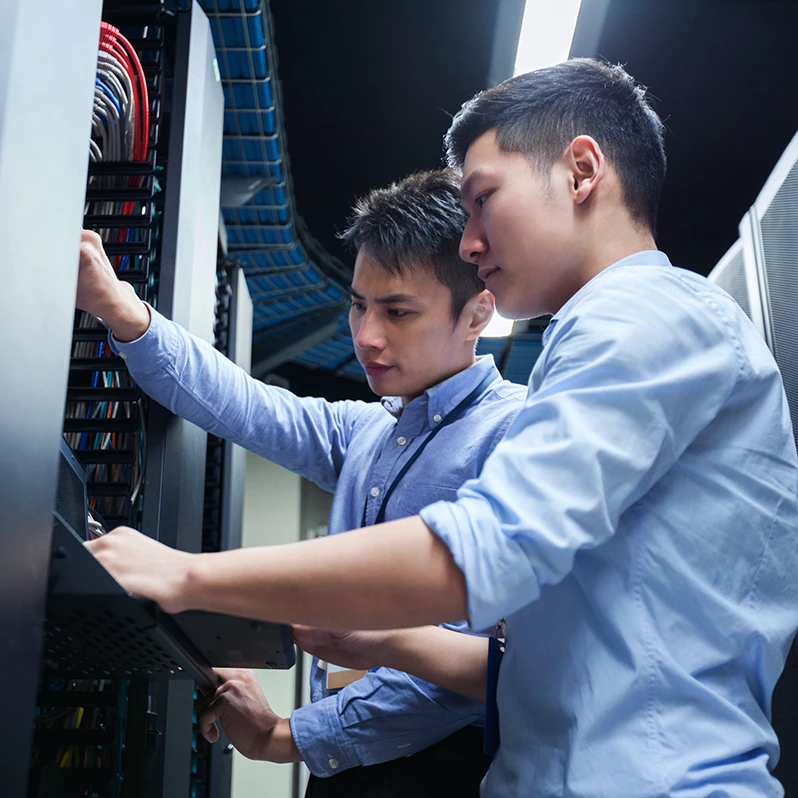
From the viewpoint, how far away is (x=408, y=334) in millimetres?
1544

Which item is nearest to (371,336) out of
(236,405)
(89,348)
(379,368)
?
(379,368)

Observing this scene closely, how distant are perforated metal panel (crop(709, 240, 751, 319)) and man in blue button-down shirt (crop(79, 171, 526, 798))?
26.1 inches

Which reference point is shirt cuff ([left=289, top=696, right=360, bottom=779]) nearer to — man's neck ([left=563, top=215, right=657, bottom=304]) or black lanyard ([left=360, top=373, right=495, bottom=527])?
black lanyard ([left=360, top=373, right=495, bottom=527])

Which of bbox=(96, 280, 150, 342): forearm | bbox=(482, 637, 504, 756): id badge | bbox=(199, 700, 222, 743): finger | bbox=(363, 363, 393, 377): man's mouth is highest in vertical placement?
bbox=(96, 280, 150, 342): forearm

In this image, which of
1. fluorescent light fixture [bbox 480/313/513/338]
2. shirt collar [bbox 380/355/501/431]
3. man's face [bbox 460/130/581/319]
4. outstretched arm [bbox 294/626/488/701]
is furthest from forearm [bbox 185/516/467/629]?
fluorescent light fixture [bbox 480/313/513/338]

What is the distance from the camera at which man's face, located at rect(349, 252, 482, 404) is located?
5.05ft

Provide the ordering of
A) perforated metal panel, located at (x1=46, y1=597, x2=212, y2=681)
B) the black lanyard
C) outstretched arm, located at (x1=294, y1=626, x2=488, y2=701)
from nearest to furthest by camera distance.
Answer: perforated metal panel, located at (x1=46, y1=597, x2=212, y2=681) → outstretched arm, located at (x1=294, y1=626, x2=488, y2=701) → the black lanyard

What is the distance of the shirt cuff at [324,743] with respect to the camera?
1276 millimetres

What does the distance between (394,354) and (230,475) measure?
35.2 inches

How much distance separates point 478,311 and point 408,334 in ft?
0.51

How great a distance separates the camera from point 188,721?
4.74ft

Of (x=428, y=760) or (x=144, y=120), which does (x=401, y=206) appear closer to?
(x=144, y=120)

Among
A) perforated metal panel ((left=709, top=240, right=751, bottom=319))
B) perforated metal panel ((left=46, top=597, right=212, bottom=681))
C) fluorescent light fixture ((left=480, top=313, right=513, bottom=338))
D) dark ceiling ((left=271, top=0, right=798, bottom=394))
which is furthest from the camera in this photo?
fluorescent light fixture ((left=480, top=313, right=513, bottom=338))

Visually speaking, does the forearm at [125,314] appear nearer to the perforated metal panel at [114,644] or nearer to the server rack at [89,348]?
the server rack at [89,348]
